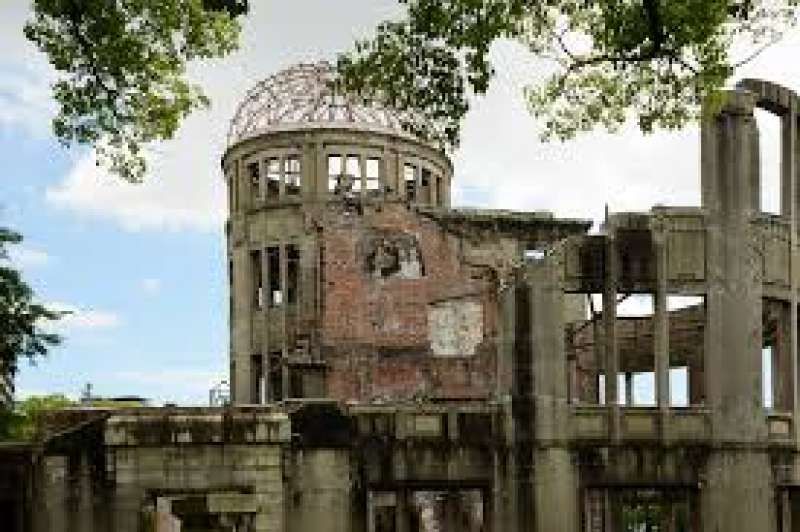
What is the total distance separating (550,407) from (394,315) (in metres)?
12.2

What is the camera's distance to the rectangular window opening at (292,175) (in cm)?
3934

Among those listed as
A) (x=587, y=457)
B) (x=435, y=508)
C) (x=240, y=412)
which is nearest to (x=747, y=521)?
(x=587, y=457)

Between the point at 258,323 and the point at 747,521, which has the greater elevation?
the point at 258,323

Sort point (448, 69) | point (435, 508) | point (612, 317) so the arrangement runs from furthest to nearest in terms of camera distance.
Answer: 1. point (435, 508)
2. point (612, 317)
3. point (448, 69)

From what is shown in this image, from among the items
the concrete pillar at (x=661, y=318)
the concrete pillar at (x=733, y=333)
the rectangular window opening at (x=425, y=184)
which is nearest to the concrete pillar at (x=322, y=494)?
the concrete pillar at (x=661, y=318)

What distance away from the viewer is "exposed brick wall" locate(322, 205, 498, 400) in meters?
38.1

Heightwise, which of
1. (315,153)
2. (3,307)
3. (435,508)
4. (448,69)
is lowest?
(435,508)

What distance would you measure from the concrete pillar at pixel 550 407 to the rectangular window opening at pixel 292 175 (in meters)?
13.5

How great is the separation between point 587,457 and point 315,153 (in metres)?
15.1

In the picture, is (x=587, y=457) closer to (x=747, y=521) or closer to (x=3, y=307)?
(x=747, y=521)

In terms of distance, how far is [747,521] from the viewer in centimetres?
2656

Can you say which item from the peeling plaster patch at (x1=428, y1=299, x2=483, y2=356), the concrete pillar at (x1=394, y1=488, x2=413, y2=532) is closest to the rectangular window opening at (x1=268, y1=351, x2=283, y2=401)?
the peeling plaster patch at (x1=428, y1=299, x2=483, y2=356)

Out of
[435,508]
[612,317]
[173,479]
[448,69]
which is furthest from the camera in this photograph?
A: [435,508]

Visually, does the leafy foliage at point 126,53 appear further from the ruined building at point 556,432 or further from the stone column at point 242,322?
the stone column at point 242,322
